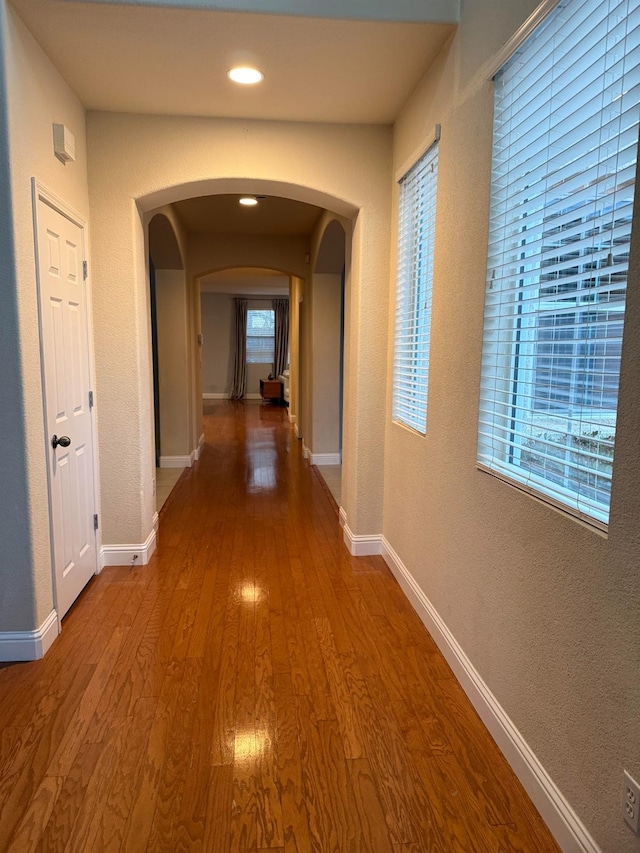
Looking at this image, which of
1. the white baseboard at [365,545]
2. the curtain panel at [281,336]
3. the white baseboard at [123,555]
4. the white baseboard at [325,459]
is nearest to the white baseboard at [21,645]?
the white baseboard at [123,555]

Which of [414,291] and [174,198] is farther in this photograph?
[174,198]

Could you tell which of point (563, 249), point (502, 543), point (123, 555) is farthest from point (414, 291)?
point (123, 555)

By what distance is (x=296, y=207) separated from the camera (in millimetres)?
5328

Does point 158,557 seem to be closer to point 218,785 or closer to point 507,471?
point 218,785

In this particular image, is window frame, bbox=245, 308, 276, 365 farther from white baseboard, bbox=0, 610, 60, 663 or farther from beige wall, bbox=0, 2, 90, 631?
white baseboard, bbox=0, 610, 60, 663

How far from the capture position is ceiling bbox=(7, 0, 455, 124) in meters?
2.29

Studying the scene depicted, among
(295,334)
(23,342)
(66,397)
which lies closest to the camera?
(23,342)

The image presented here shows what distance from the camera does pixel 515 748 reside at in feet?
5.90

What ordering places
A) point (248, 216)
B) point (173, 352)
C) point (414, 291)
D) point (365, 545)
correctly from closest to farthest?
point (414, 291) < point (365, 545) < point (248, 216) < point (173, 352)

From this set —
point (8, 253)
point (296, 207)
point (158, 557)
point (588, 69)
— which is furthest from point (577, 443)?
point (296, 207)

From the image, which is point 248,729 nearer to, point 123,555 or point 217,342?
point 123,555

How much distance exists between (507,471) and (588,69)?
3.82 ft

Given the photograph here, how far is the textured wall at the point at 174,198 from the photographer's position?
322 cm

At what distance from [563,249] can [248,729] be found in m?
1.89
